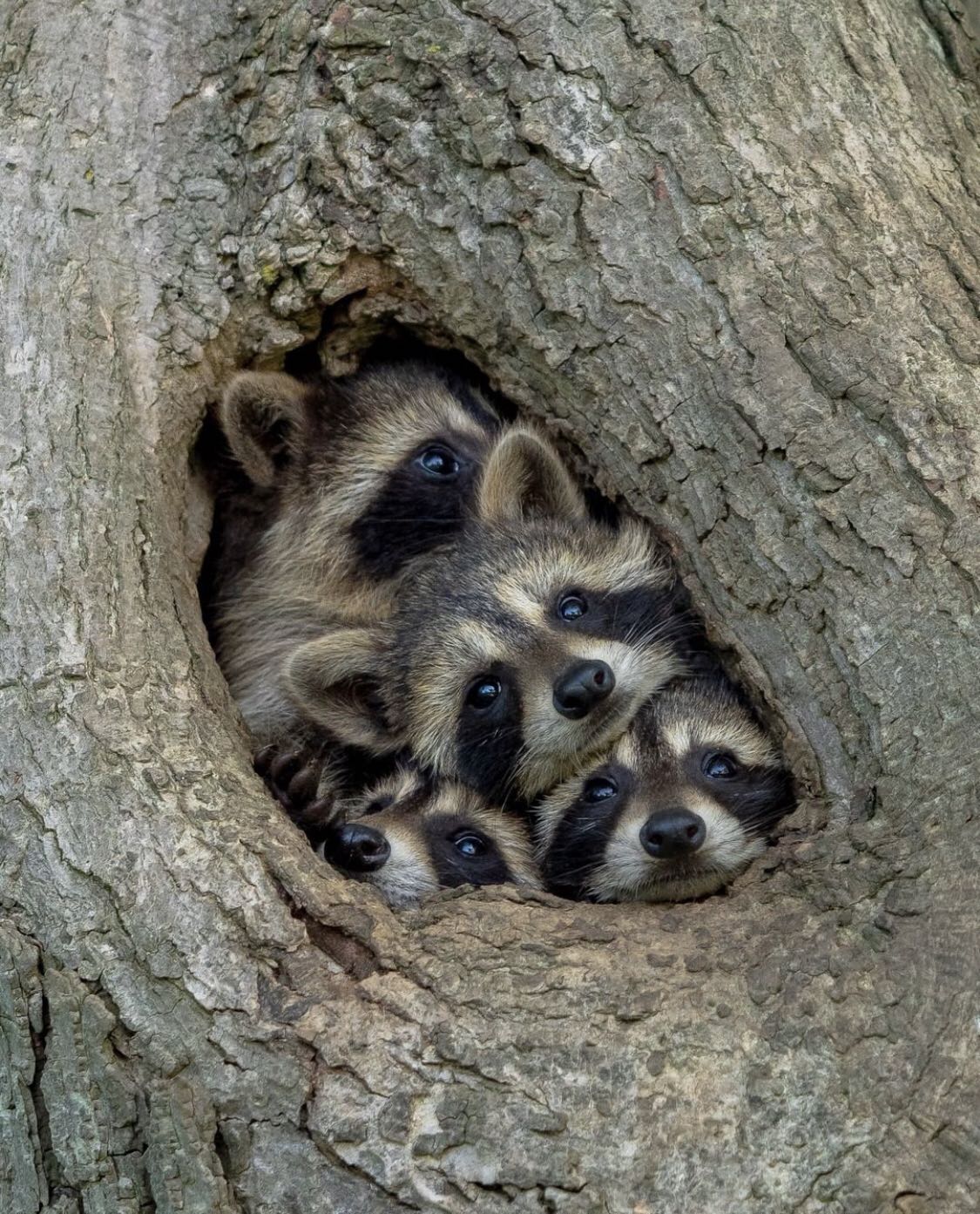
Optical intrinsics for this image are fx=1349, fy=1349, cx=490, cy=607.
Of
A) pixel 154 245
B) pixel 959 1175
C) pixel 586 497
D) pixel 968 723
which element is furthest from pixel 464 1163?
pixel 154 245

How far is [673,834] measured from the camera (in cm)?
362

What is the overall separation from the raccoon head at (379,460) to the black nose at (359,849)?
1.12 metres

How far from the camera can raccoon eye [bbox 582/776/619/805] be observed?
4.09 meters

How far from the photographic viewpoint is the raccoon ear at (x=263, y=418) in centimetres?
427

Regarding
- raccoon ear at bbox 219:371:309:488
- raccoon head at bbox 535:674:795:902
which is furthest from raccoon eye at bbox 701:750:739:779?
raccoon ear at bbox 219:371:309:488

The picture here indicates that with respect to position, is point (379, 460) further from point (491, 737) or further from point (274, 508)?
point (491, 737)

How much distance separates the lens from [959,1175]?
8.43 feet

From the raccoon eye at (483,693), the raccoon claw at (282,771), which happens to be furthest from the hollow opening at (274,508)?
the raccoon eye at (483,693)

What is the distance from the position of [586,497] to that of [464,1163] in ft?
7.66

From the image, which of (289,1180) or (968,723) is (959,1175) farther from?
(289,1180)

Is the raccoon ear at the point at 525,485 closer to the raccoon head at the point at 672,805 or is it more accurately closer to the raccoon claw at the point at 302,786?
the raccoon head at the point at 672,805

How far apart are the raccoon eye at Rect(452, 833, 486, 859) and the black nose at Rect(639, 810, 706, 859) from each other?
0.65 m

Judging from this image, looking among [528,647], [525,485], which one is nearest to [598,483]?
[525,485]

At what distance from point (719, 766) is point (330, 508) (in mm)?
1726
